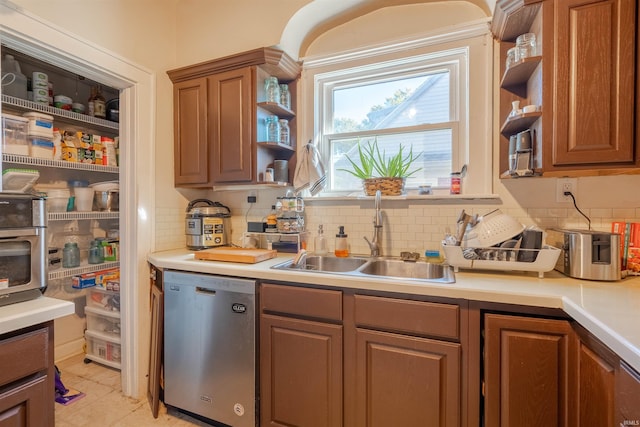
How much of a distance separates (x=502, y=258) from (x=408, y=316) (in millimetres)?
531

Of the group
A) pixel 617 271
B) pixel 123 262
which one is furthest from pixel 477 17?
pixel 123 262

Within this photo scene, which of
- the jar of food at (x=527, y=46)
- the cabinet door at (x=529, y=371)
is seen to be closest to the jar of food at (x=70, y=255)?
the cabinet door at (x=529, y=371)

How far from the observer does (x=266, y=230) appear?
81.6 inches

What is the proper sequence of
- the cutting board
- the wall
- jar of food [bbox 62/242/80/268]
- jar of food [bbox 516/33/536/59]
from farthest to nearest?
1. jar of food [bbox 62/242/80/268]
2. the cutting board
3. the wall
4. jar of food [bbox 516/33/536/59]

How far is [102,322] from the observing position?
2.39 m

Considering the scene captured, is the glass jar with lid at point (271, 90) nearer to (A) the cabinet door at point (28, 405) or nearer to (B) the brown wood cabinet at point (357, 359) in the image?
A: (B) the brown wood cabinet at point (357, 359)

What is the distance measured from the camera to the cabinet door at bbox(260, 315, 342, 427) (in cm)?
138

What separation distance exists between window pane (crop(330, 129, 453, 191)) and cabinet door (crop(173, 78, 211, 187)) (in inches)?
38.4

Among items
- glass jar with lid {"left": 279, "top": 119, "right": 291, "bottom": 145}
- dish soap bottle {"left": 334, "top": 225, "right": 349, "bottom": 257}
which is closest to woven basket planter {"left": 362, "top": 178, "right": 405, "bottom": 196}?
dish soap bottle {"left": 334, "top": 225, "right": 349, "bottom": 257}

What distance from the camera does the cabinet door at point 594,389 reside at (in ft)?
2.87

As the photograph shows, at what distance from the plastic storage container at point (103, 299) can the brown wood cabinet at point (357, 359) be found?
1.54 m

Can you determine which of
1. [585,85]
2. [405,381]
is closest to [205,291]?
[405,381]

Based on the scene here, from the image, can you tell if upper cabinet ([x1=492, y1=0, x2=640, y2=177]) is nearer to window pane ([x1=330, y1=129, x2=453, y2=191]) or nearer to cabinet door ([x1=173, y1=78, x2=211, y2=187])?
window pane ([x1=330, y1=129, x2=453, y2=191])

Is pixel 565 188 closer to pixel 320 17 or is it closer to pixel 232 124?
pixel 320 17
